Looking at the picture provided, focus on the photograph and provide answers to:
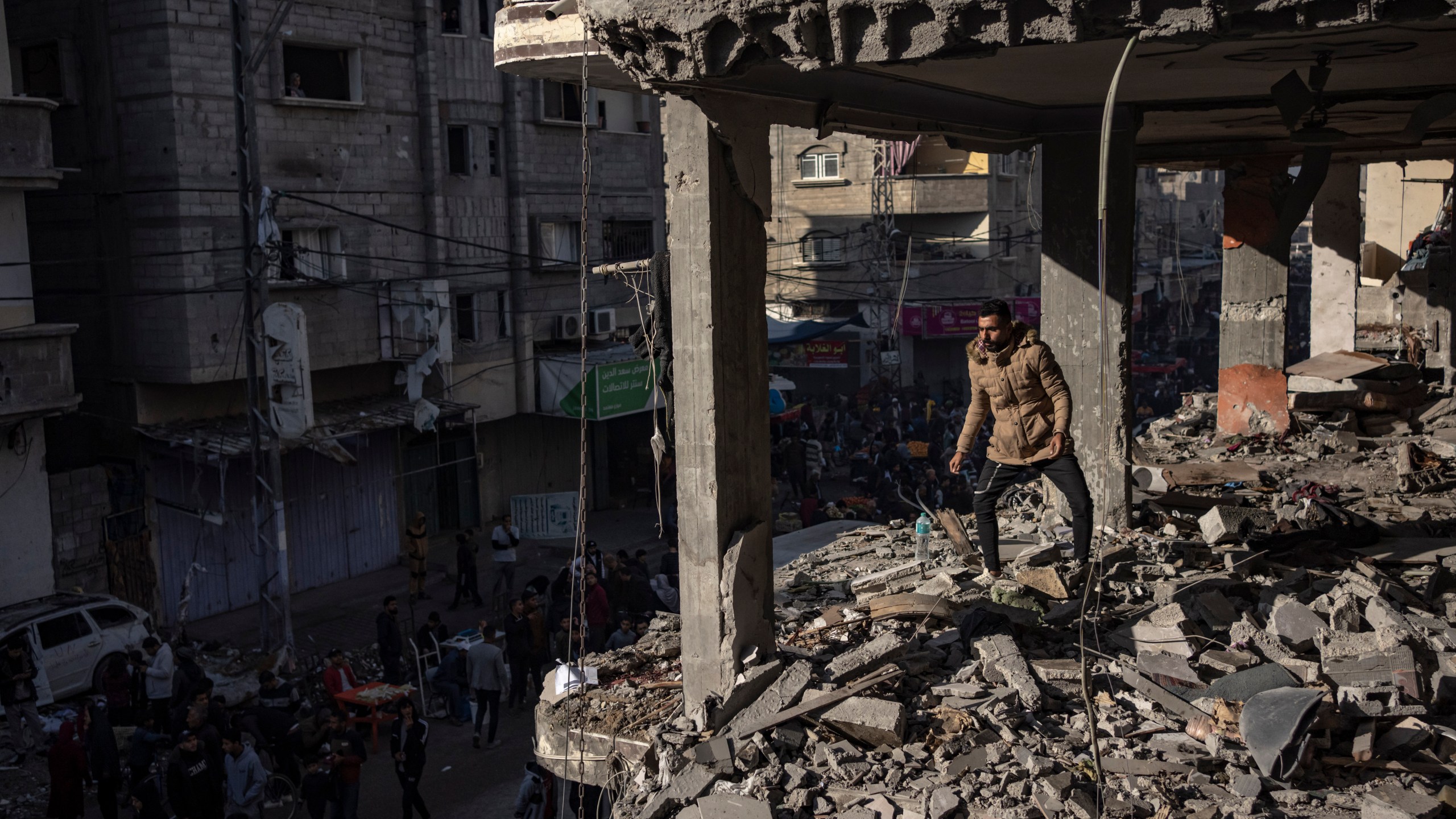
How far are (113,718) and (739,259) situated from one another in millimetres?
9657

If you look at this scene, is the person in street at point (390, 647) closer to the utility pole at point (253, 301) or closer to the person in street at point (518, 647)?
the person in street at point (518, 647)

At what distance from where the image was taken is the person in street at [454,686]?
42.5 ft

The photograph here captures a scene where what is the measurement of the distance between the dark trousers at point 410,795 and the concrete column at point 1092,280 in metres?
6.22

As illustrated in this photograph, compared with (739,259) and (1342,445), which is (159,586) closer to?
(739,259)

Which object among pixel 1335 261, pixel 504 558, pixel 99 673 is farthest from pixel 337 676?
pixel 1335 261

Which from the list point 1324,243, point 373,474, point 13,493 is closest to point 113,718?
point 13,493

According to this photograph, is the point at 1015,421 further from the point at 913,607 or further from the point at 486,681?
the point at 486,681

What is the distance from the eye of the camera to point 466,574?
1725cm

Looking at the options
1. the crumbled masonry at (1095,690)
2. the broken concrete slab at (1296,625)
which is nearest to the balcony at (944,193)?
the crumbled masonry at (1095,690)

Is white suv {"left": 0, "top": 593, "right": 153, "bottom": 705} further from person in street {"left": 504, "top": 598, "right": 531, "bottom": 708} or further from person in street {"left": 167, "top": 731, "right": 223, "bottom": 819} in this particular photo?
person in street {"left": 504, "top": 598, "right": 531, "bottom": 708}

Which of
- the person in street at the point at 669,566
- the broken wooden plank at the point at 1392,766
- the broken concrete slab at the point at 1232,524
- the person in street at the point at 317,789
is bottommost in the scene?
the person in street at the point at 317,789

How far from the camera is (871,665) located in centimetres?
603

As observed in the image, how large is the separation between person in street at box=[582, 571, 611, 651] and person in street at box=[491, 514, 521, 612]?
A: 11.9 ft

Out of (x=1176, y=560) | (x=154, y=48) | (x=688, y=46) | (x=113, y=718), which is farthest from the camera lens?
(x=154, y=48)
